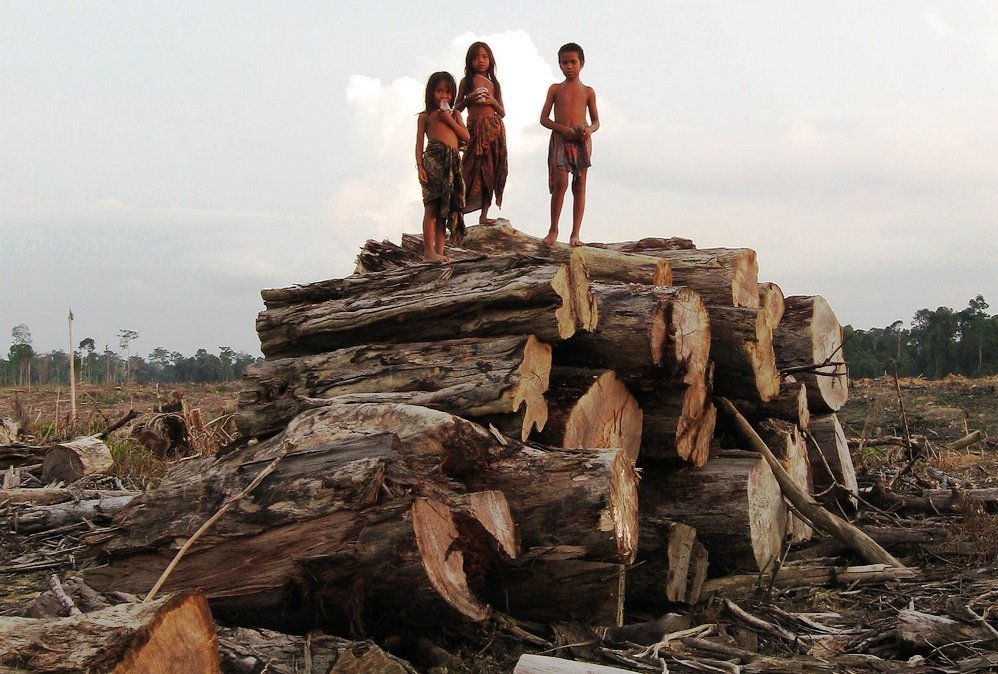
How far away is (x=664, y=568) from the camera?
16.9ft

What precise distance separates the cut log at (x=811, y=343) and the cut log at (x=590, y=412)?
2.01 meters

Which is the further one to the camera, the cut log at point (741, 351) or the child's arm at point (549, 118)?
the child's arm at point (549, 118)

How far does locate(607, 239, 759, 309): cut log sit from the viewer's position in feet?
21.9

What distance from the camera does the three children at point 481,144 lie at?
288 inches

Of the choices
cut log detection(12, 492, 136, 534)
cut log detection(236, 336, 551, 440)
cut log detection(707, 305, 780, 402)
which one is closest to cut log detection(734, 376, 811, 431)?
cut log detection(707, 305, 780, 402)

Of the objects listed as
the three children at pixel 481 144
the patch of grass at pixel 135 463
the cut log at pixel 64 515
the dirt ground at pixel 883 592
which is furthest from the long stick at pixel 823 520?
the patch of grass at pixel 135 463

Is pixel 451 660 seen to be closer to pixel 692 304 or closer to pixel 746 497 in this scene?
pixel 746 497

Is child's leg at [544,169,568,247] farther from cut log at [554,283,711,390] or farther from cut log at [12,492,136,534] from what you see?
cut log at [12,492,136,534]

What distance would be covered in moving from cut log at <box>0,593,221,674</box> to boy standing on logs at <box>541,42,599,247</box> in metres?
5.34

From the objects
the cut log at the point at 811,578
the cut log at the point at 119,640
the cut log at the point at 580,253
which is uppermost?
the cut log at the point at 580,253

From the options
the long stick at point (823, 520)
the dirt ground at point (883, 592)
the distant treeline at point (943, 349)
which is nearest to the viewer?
the dirt ground at point (883, 592)

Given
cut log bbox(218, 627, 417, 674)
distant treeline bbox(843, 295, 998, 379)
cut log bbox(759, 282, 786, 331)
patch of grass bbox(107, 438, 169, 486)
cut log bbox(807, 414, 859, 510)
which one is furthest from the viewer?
distant treeline bbox(843, 295, 998, 379)

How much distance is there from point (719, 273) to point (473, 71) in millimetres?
2865

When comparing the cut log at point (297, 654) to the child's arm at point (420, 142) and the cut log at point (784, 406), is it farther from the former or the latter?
the child's arm at point (420, 142)
